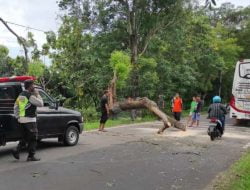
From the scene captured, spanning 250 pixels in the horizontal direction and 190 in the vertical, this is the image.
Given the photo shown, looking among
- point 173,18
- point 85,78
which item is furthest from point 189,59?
point 85,78

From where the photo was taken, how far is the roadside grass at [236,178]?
27.9 feet

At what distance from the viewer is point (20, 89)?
39.8ft

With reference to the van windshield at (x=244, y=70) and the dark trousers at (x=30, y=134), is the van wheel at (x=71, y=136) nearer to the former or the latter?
the dark trousers at (x=30, y=134)

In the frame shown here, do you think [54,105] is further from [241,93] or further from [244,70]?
[244,70]

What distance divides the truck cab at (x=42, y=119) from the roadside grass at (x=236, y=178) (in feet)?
16.3

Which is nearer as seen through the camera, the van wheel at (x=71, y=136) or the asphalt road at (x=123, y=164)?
the asphalt road at (x=123, y=164)

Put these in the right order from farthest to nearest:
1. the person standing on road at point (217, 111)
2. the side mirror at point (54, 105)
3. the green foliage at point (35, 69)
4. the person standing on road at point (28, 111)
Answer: the green foliage at point (35, 69)
the person standing on road at point (217, 111)
the side mirror at point (54, 105)
the person standing on road at point (28, 111)

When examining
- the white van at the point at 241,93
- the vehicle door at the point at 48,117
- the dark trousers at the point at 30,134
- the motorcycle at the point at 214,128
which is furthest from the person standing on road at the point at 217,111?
the white van at the point at 241,93

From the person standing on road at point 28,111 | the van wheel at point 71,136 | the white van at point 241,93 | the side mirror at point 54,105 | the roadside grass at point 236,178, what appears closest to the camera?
the roadside grass at point 236,178

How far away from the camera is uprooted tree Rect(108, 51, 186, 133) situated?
62.9 ft

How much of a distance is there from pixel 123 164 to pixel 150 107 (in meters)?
9.36

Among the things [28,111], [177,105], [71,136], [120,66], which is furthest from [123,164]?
[120,66]

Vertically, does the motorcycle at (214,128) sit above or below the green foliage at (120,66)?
below

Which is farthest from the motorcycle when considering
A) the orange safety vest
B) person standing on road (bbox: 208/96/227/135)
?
the orange safety vest
